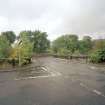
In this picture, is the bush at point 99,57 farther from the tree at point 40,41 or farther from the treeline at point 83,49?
the tree at point 40,41

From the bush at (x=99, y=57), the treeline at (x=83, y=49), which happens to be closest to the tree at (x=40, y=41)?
the treeline at (x=83, y=49)

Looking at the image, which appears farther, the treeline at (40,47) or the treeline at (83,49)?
the treeline at (83,49)

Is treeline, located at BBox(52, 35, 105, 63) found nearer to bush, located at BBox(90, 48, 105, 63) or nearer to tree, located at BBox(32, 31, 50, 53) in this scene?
bush, located at BBox(90, 48, 105, 63)

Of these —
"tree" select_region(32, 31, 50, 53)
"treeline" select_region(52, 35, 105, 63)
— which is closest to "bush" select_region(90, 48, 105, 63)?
"treeline" select_region(52, 35, 105, 63)

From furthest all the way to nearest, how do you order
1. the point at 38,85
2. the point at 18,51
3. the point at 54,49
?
the point at 54,49, the point at 18,51, the point at 38,85

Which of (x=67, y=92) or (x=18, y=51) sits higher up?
(x=18, y=51)

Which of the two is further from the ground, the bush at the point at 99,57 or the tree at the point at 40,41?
the tree at the point at 40,41

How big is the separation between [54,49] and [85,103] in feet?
143

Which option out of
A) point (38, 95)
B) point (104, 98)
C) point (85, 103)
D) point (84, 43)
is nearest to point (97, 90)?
point (104, 98)

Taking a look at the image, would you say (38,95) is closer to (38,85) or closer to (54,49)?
(38,85)

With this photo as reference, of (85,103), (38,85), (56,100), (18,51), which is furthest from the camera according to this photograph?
(18,51)

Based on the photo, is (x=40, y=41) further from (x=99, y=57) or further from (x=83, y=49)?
(x=99, y=57)

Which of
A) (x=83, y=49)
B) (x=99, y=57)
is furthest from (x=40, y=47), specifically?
(x=99, y=57)

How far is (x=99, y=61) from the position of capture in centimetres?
2589
